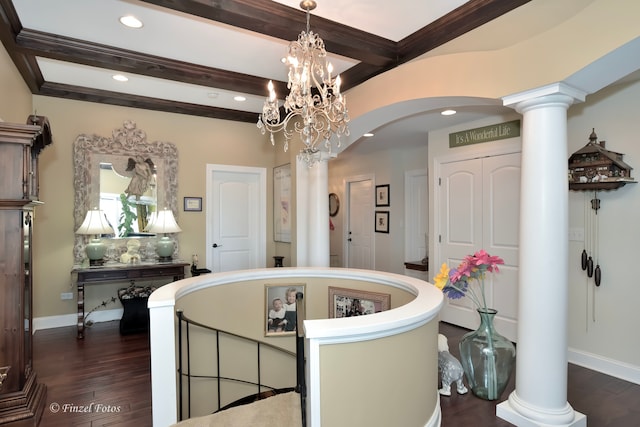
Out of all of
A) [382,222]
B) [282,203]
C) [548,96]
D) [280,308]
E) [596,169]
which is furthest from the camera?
[382,222]

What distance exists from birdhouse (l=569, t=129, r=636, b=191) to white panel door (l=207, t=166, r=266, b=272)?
406 centimetres

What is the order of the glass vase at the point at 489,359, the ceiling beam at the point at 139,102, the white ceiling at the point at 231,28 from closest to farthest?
1. the white ceiling at the point at 231,28
2. the glass vase at the point at 489,359
3. the ceiling beam at the point at 139,102

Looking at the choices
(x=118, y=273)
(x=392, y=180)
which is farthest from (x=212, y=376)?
(x=392, y=180)

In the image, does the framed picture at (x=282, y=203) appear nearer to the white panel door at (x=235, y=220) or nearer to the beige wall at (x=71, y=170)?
the white panel door at (x=235, y=220)

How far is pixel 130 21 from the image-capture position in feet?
9.51

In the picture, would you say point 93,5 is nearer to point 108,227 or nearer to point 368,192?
point 108,227

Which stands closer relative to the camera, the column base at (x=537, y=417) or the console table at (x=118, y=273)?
the column base at (x=537, y=417)

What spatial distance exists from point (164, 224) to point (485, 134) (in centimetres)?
420

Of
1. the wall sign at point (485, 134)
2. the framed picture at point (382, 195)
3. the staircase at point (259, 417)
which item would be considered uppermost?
the wall sign at point (485, 134)

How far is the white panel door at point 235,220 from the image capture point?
5434mm

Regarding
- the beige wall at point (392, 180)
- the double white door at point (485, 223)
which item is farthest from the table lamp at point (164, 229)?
the double white door at point (485, 223)

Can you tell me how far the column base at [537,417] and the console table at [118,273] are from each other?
3.84m

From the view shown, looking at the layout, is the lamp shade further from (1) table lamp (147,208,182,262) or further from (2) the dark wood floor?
(2) the dark wood floor

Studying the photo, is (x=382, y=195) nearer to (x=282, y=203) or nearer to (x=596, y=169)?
(x=282, y=203)
